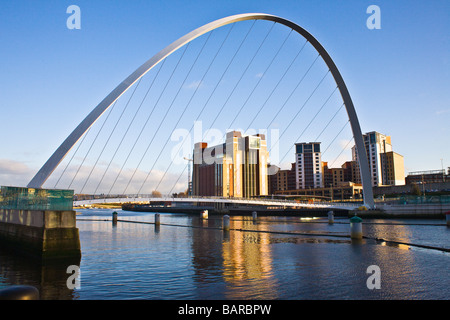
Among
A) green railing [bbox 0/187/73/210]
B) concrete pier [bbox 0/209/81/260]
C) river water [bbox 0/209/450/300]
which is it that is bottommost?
river water [bbox 0/209/450/300]

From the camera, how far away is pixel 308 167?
545ft

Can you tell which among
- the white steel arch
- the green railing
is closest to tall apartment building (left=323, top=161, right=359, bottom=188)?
the white steel arch

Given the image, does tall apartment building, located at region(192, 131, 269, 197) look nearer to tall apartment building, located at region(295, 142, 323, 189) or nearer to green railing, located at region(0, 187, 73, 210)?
tall apartment building, located at region(295, 142, 323, 189)

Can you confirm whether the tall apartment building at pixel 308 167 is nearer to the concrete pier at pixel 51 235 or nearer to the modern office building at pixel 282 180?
the modern office building at pixel 282 180

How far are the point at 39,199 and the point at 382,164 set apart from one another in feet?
538

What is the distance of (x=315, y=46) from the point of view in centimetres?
4500

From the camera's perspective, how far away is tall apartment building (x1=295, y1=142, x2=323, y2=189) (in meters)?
164

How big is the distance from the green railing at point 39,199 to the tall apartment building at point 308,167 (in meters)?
153

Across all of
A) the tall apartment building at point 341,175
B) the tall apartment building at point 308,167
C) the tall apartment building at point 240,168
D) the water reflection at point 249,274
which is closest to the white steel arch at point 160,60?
the water reflection at point 249,274

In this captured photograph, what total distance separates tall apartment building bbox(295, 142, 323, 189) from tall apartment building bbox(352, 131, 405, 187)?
17.7m

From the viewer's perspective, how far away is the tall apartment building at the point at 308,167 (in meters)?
164
